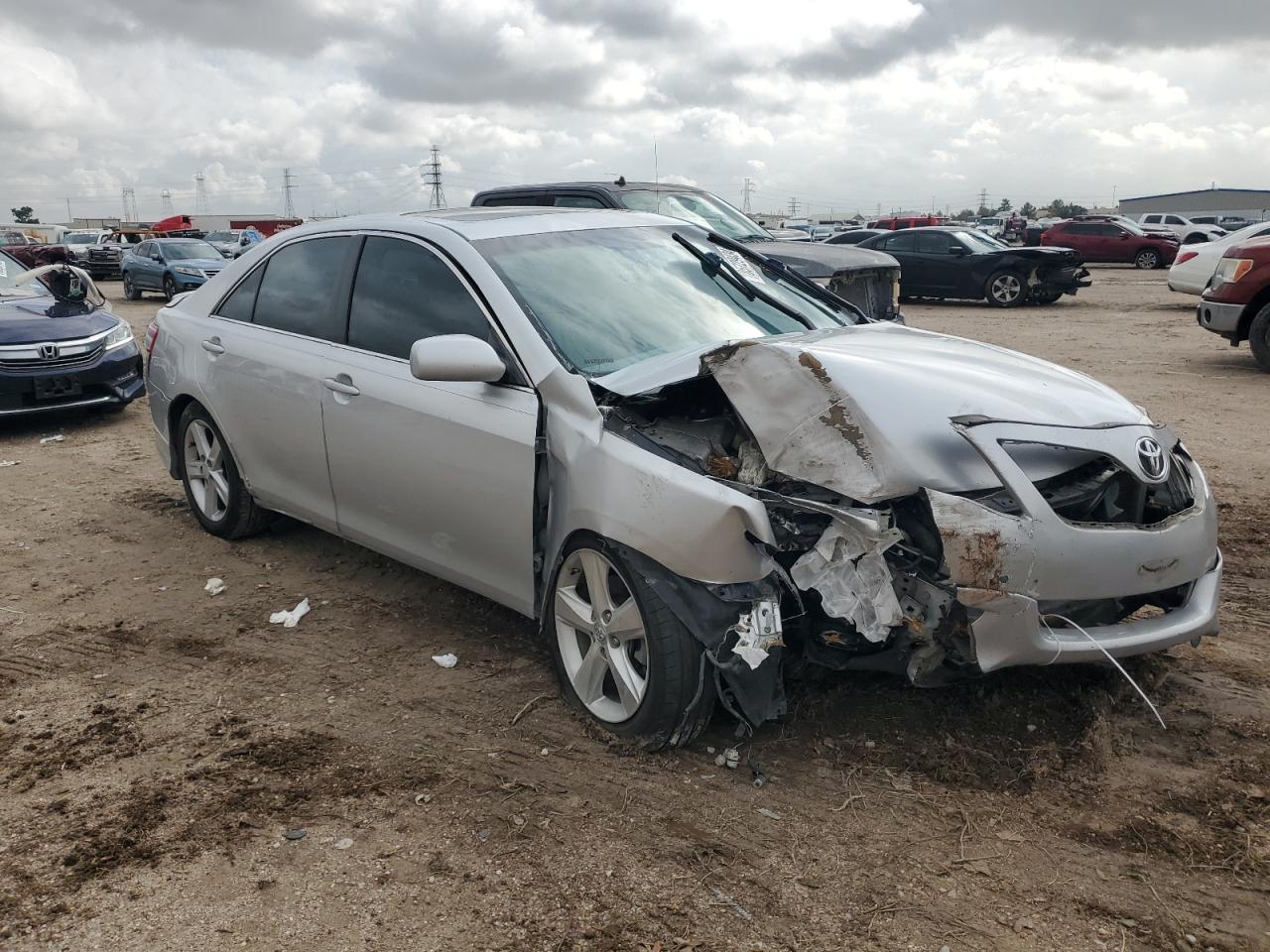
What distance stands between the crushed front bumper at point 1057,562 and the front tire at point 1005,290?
1676cm

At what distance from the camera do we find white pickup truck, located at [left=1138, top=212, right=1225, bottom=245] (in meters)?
31.2

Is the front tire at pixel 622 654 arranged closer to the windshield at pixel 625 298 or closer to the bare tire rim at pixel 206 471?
the windshield at pixel 625 298

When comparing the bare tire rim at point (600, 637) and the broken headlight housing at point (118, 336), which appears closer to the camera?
the bare tire rim at point (600, 637)

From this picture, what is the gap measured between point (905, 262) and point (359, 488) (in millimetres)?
16957

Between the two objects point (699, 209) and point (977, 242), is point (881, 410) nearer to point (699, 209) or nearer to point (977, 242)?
point (699, 209)

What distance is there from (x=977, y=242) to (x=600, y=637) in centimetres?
1808

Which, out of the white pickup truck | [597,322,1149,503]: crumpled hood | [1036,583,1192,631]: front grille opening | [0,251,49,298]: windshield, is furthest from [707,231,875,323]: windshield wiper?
the white pickup truck

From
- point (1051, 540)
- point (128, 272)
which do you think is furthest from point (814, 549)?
point (128, 272)

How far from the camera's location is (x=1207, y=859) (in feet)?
8.83

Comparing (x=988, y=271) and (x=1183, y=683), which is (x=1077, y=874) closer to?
(x=1183, y=683)

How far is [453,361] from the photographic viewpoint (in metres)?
3.45

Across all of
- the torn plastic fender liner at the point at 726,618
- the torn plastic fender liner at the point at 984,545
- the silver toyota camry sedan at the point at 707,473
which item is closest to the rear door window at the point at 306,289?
the silver toyota camry sedan at the point at 707,473

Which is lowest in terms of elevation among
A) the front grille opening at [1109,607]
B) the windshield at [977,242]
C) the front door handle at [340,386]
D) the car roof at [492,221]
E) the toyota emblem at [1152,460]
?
the front grille opening at [1109,607]

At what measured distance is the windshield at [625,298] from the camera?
3.68m
